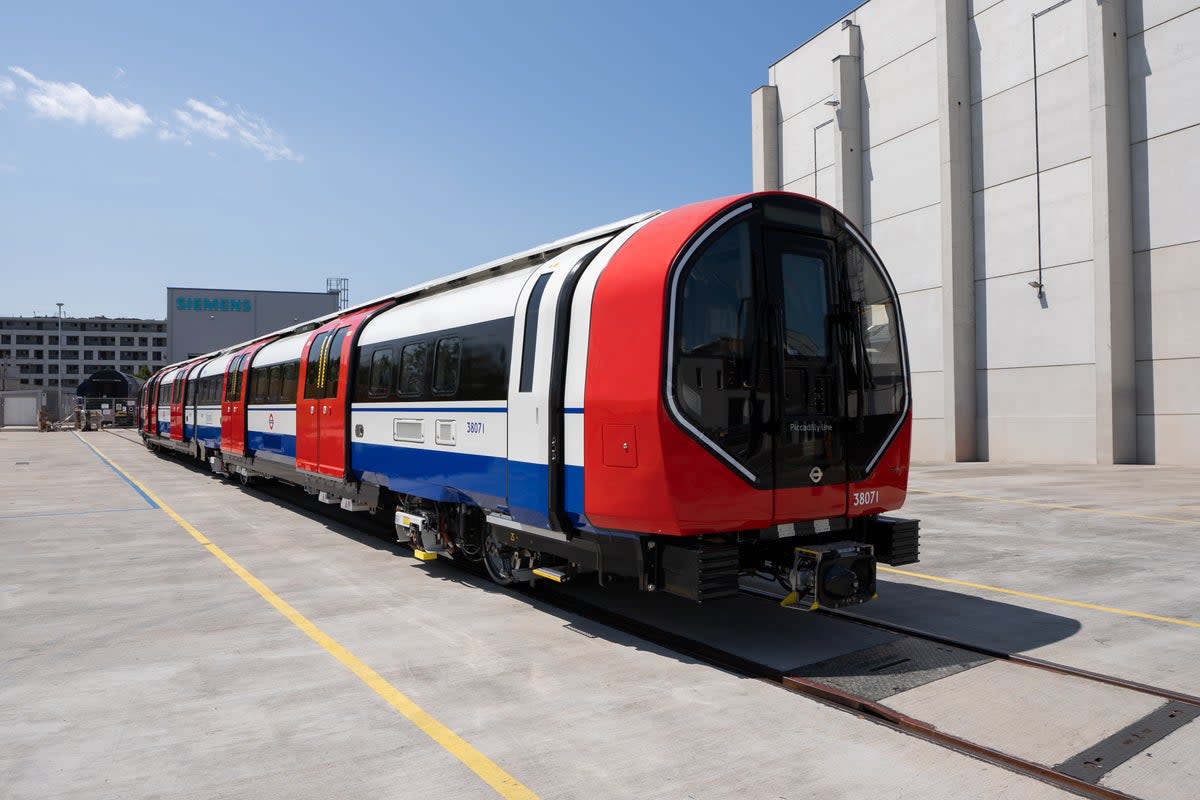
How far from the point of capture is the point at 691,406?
5.47m

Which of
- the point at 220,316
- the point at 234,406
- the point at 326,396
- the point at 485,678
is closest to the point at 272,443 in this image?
the point at 234,406

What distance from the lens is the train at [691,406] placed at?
18.0ft

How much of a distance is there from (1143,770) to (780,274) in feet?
11.8

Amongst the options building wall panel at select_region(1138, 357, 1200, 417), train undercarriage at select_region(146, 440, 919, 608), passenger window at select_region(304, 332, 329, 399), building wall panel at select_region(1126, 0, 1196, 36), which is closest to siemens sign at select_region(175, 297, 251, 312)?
passenger window at select_region(304, 332, 329, 399)

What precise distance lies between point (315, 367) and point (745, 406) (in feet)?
27.3

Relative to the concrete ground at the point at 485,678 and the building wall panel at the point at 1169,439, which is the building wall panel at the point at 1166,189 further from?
the concrete ground at the point at 485,678

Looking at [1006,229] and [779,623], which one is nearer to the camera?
[779,623]

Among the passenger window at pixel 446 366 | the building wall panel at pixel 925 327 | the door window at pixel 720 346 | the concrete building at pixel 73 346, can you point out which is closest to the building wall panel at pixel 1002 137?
the building wall panel at pixel 925 327

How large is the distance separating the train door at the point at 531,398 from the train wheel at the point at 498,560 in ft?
2.95

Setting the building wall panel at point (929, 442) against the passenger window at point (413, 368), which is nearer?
the passenger window at point (413, 368)

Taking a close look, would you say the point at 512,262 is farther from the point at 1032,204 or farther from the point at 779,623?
the point at 1032,204

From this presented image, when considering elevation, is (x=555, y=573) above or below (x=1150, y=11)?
below

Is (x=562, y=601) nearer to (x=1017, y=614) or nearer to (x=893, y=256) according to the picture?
(x=1017, y=614)

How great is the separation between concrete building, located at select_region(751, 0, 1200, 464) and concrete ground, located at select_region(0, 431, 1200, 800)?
12.3 metres
